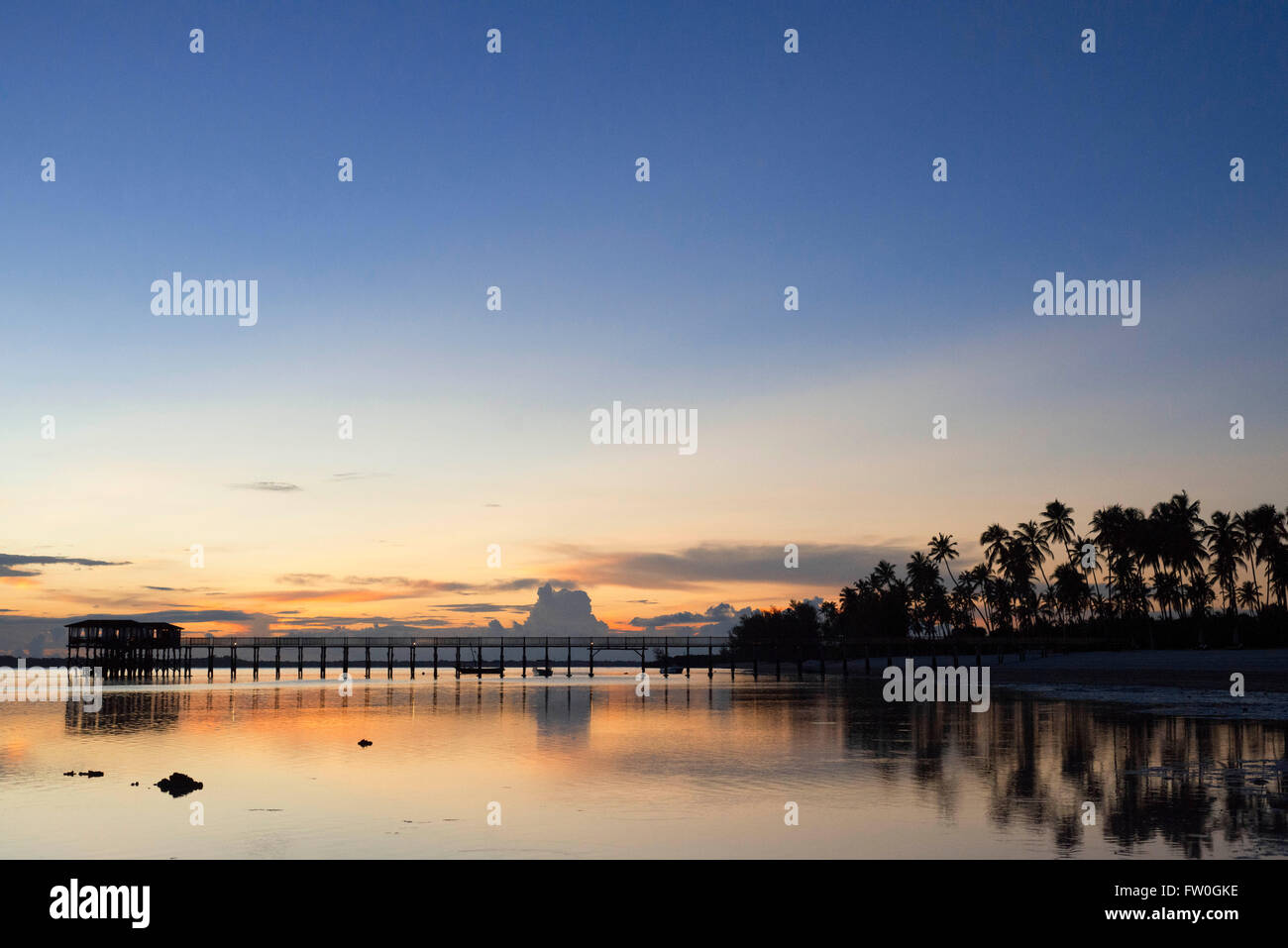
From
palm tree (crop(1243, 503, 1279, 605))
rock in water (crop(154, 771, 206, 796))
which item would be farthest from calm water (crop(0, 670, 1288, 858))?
palm tree (crop(1243, 503, 1279, 605))

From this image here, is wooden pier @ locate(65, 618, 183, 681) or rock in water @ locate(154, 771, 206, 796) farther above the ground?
rock in water @ locate(154, 771, 206, 796)

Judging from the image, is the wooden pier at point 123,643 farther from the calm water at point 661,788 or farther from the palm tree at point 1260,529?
the palm tree at point 1260,529

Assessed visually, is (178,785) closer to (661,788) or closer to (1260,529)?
(661,788)

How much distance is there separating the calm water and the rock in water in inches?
19.8

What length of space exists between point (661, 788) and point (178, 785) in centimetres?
1311

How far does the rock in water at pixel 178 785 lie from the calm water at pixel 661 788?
0.50 m

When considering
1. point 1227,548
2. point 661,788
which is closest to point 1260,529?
point 1227,548

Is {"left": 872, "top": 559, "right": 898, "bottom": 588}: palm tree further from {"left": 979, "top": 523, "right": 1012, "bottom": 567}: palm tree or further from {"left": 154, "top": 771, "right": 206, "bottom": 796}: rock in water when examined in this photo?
{"left": 154, "top": 771, "right": 206, "bottom": 796}: rock in water

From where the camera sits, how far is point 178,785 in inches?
1078

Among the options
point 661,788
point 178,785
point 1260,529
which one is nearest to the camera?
point 178,785

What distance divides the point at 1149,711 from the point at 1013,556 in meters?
90.4

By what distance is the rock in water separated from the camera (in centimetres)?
2688

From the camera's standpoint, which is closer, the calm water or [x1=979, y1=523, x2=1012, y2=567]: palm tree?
the calm water

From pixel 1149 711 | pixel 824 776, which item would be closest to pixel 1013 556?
pixel 1149 711
